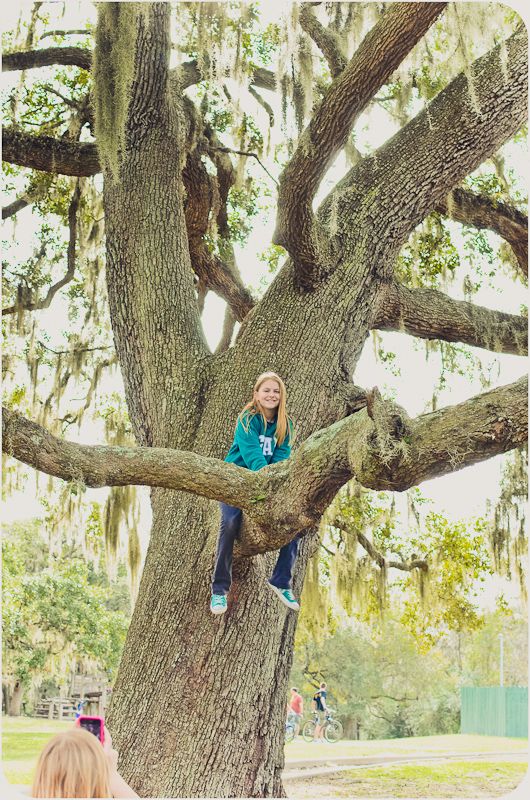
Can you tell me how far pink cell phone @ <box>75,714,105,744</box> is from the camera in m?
1.95

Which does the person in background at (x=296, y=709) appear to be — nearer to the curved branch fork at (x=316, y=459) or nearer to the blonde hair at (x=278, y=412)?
the blonde hair at (x=278, y=412)

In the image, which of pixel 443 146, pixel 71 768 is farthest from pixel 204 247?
pixel 71 768

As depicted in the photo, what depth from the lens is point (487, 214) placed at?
5.88 meters

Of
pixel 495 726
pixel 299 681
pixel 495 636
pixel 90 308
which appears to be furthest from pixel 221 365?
pixel 495 636

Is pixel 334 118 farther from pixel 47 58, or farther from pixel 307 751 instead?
pixel 307 751

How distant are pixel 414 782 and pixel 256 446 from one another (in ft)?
18.8

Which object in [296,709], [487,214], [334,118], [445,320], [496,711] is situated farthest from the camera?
[496,711]

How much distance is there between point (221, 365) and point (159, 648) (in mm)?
1496

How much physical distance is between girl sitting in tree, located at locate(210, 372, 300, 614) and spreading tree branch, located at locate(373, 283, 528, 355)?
106 cm

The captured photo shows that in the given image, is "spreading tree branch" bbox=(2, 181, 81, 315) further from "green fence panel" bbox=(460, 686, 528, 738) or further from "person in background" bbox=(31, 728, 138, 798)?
"green fence panel" bbox=(460, 686, 528, 738)

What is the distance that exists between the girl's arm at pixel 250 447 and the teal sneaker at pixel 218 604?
1.89 feet

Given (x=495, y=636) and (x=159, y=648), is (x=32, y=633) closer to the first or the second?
(x=159, y=648)

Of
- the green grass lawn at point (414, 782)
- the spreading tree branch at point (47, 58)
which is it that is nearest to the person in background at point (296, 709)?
the green grass lawn at point (414, 782)

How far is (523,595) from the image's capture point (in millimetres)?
Result: 8312
